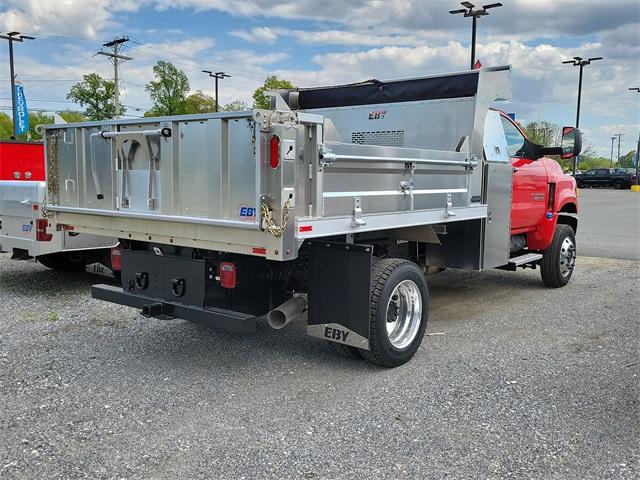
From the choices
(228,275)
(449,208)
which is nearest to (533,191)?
(449,208)

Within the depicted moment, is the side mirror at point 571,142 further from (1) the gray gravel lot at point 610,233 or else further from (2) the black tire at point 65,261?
(2) the black tire at point 65,261

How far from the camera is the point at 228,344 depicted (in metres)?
5.51

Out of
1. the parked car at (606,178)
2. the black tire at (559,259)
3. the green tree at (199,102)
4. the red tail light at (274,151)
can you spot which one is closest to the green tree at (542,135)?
the black tire at (559,259)

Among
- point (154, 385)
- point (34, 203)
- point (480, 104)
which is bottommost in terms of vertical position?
point (154, 385)

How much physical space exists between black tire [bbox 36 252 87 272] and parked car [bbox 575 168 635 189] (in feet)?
143

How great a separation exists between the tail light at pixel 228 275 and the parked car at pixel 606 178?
4597cm

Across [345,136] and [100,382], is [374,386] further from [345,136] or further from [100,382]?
[345,136]

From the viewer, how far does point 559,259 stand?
8.01m

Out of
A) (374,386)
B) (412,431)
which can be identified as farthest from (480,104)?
(412,431)

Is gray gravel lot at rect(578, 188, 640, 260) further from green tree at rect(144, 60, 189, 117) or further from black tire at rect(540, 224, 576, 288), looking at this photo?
green tree at rect(144, 60, 189, 117)

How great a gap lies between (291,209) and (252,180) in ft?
1.07

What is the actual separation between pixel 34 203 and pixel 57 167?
2022 mm

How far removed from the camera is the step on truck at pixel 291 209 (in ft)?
13.1

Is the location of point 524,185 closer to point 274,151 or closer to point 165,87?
point 274,151
